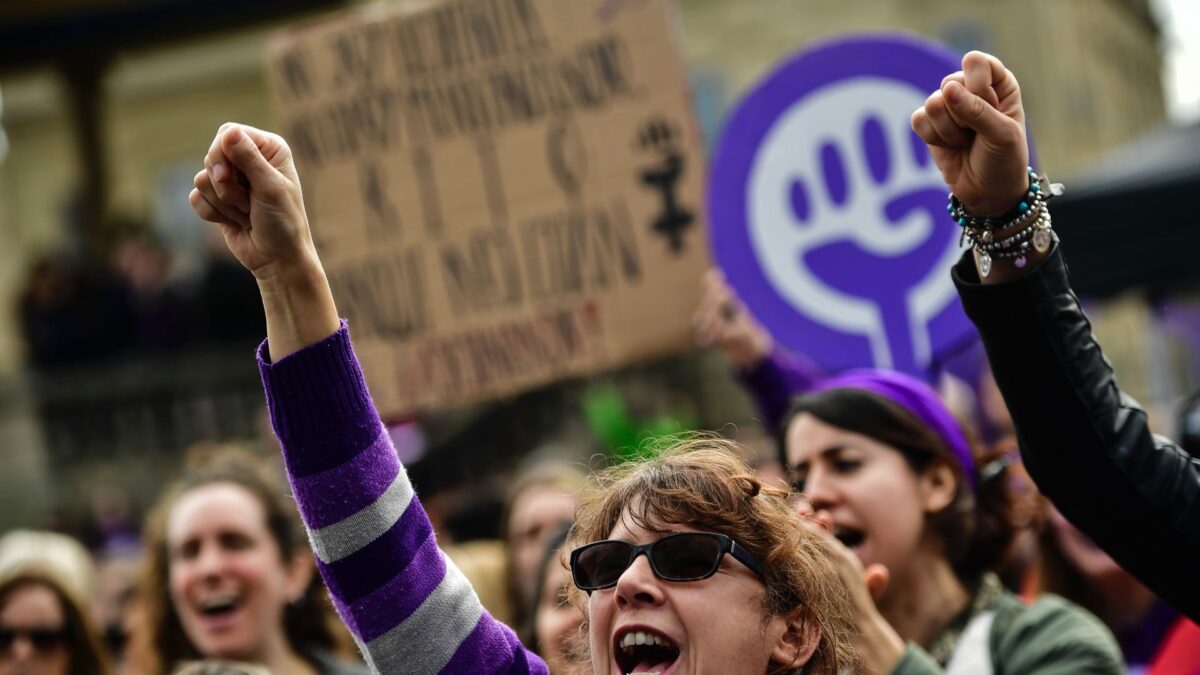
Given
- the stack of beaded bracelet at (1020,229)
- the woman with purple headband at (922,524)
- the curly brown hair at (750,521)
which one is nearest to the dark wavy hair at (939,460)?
the woman with purple headband at (922,524)

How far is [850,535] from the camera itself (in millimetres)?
2818

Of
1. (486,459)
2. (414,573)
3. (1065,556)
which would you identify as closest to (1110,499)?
(414,573)

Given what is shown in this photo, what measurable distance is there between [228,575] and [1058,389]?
217 centimetres

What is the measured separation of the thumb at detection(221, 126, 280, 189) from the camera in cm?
190

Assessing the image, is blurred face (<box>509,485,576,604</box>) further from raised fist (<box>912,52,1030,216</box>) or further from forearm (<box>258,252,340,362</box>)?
raised fist (<box>912,52,1030,216</box>)

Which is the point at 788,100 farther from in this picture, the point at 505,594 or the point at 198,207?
the point at 198,207

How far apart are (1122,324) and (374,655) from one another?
27249 mm

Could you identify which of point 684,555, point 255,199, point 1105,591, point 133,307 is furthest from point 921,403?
point 133,307

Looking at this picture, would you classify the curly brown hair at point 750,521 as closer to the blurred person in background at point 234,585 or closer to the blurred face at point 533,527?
the blurred person in background at point 234,585

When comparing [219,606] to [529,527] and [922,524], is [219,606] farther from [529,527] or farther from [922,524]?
[922,524]

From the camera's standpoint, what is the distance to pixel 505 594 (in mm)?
4363

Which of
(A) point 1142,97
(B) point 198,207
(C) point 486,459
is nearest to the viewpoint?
(B) point 198,207

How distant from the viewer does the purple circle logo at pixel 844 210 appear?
3559 mm

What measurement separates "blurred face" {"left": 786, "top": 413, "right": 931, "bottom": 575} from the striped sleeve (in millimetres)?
909
